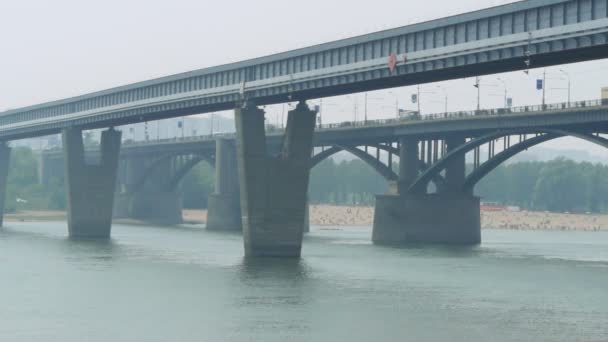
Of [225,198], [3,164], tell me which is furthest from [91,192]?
[3,164]

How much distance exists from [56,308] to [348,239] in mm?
82023

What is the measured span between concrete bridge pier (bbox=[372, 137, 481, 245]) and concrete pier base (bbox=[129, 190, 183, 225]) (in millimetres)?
66249

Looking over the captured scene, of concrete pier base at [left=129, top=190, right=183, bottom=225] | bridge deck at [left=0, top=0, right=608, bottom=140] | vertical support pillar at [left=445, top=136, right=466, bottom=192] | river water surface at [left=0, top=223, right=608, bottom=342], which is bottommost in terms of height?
river water surface at [left=0, top=223, right=608, bottom=342]

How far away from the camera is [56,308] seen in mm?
56656

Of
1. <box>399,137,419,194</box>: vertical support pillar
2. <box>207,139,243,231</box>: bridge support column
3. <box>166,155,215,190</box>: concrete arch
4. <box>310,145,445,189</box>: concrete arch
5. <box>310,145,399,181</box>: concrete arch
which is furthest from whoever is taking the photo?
<box>166,155,215,190</box>: concrete arch

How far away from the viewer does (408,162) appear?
126188mm

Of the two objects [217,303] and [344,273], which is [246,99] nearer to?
[344,273]

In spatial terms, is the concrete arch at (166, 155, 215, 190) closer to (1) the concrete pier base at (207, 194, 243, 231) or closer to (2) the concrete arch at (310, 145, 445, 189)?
(1) the concrete pier base at (207, 194, 243, 231)

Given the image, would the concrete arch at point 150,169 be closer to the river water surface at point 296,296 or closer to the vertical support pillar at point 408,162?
the vertical support pillar at point 408,162

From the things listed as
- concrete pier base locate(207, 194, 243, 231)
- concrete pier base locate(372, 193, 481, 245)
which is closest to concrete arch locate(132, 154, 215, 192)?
concrete pier base locate(207, 194, 243, 231)

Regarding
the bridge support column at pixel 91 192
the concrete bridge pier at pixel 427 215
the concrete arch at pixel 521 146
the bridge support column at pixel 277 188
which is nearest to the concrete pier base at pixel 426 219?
the concrete bridge pier at pixel 427 215

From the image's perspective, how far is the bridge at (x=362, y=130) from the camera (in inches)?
2584

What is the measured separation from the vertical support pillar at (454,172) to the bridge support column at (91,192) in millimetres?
33961

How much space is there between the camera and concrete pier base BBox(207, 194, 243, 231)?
500 ft
